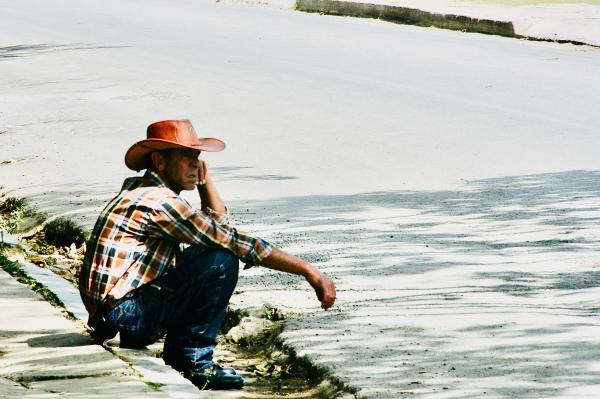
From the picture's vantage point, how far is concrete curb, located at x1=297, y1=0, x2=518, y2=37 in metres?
18.8

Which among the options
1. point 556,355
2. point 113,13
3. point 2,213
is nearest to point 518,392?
point 556,355

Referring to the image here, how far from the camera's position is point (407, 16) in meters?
20.4

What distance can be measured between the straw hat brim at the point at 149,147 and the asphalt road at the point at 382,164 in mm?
906

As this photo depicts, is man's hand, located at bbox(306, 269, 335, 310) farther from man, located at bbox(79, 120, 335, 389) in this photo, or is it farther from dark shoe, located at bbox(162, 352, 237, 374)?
dark shoe, located at bbox(162, 352, 237, 374)

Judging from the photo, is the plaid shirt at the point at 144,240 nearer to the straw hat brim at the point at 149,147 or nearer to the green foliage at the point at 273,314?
the straw hat brim at the point at 149,147

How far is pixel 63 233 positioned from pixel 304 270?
121 inches

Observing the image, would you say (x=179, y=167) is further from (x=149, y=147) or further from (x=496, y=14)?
(x=496, y=14)

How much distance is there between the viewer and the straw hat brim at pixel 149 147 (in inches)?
203

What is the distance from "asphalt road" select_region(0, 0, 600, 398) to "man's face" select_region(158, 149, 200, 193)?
83 centimetres

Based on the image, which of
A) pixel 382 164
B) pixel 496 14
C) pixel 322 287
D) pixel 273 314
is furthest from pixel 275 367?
pixel 496 14

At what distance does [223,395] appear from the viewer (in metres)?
4.94

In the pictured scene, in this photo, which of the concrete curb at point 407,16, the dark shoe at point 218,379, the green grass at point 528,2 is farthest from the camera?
the green grass at point 528,2

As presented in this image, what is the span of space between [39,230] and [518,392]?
416 centimetres

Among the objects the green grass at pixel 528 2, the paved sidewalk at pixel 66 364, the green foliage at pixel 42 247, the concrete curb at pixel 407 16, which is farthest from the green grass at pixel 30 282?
the green grass at pixel 528 2
